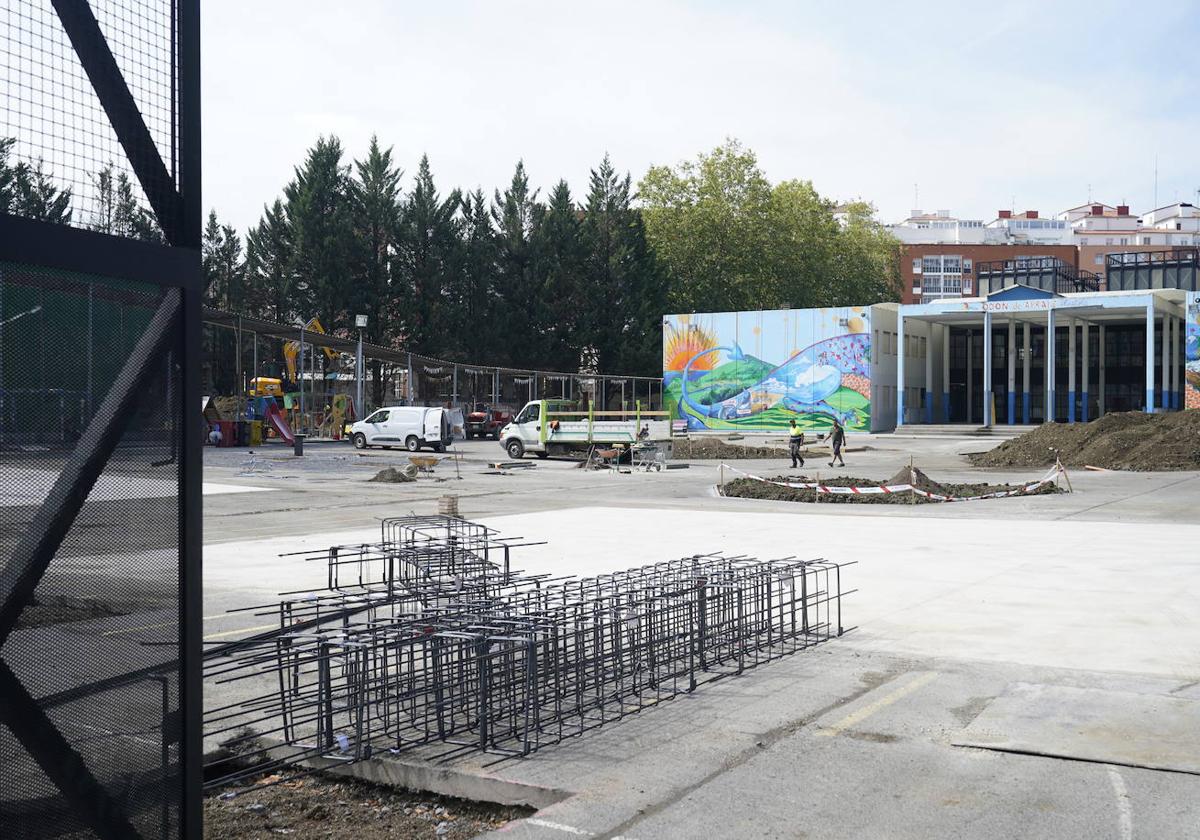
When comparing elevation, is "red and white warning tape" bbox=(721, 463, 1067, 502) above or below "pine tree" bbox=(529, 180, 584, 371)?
below

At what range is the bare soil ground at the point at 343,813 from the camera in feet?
18.0

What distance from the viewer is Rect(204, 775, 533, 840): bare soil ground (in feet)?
18.0

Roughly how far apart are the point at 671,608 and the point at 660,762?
2.03 meters

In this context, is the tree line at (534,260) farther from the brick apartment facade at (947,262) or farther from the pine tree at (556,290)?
the brick apartment facade at (947,262)

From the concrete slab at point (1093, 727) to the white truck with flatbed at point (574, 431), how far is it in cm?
3046

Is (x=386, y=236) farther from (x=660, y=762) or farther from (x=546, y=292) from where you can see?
(x=660, y=762)

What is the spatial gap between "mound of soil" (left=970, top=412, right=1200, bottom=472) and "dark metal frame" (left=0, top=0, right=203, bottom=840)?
34687 mm

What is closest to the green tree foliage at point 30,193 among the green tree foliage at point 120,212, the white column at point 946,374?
the green tree foliage at point 120,212

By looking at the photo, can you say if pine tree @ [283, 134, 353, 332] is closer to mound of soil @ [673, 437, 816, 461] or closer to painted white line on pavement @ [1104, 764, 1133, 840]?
mound of soil @ [673, 437, 816, 461]

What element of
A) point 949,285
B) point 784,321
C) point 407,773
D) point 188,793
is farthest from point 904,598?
point 949,285

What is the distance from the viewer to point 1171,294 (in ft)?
197

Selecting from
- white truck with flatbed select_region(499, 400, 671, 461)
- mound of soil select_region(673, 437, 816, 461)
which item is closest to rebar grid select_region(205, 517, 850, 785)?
white truck with flatbed select_region(499, 400, 671, 461)

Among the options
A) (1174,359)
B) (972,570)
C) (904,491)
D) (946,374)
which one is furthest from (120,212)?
(946,374)

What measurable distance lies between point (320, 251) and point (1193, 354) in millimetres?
49185
